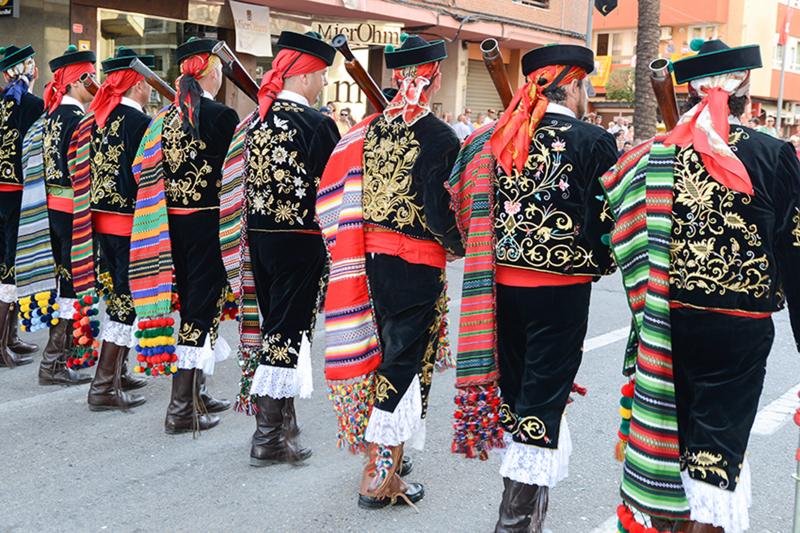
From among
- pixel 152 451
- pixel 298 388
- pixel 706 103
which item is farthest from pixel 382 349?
pixel 706 103

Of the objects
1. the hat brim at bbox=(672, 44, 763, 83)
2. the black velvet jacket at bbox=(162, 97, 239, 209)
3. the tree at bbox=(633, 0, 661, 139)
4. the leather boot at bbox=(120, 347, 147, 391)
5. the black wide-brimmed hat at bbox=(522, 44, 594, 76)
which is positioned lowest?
the leather boot at bbox=(120, 347, 147, 391)

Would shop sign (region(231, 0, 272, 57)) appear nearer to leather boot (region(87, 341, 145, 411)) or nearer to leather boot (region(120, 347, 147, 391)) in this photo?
leather boot (region(120, 347, 147, 391))

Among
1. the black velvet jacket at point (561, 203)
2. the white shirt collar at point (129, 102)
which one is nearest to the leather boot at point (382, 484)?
the black velvet jacket at point (561, 203)

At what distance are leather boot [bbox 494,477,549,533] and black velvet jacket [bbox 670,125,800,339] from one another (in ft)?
3.43

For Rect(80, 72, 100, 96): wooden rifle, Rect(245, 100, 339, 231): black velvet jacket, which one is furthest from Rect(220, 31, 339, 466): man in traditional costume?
Rect(80, 72, 100, 96): wooden rifle

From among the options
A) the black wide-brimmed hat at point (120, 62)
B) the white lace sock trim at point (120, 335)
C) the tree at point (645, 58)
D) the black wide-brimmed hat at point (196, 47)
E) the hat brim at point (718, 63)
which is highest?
the tree at point (645, 58)

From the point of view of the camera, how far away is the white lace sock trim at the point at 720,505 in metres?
2.75

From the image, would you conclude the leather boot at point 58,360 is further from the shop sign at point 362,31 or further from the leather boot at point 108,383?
the shop sign at point 362,31

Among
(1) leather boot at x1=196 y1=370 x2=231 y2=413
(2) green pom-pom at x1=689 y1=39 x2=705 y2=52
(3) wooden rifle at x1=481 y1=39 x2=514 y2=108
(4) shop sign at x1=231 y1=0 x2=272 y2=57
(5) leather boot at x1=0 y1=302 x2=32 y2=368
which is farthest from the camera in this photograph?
(4) shop sign at x1=231 y1=0 x2=272 y2=57

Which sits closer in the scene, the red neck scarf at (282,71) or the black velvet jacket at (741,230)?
the black velvet jacket at (741,230)

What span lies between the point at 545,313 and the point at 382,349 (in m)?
0.88

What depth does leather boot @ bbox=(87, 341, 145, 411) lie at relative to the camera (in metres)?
5.00

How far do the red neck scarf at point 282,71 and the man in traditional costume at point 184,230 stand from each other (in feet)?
1.17

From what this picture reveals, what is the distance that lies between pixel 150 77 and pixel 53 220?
1330 mm
